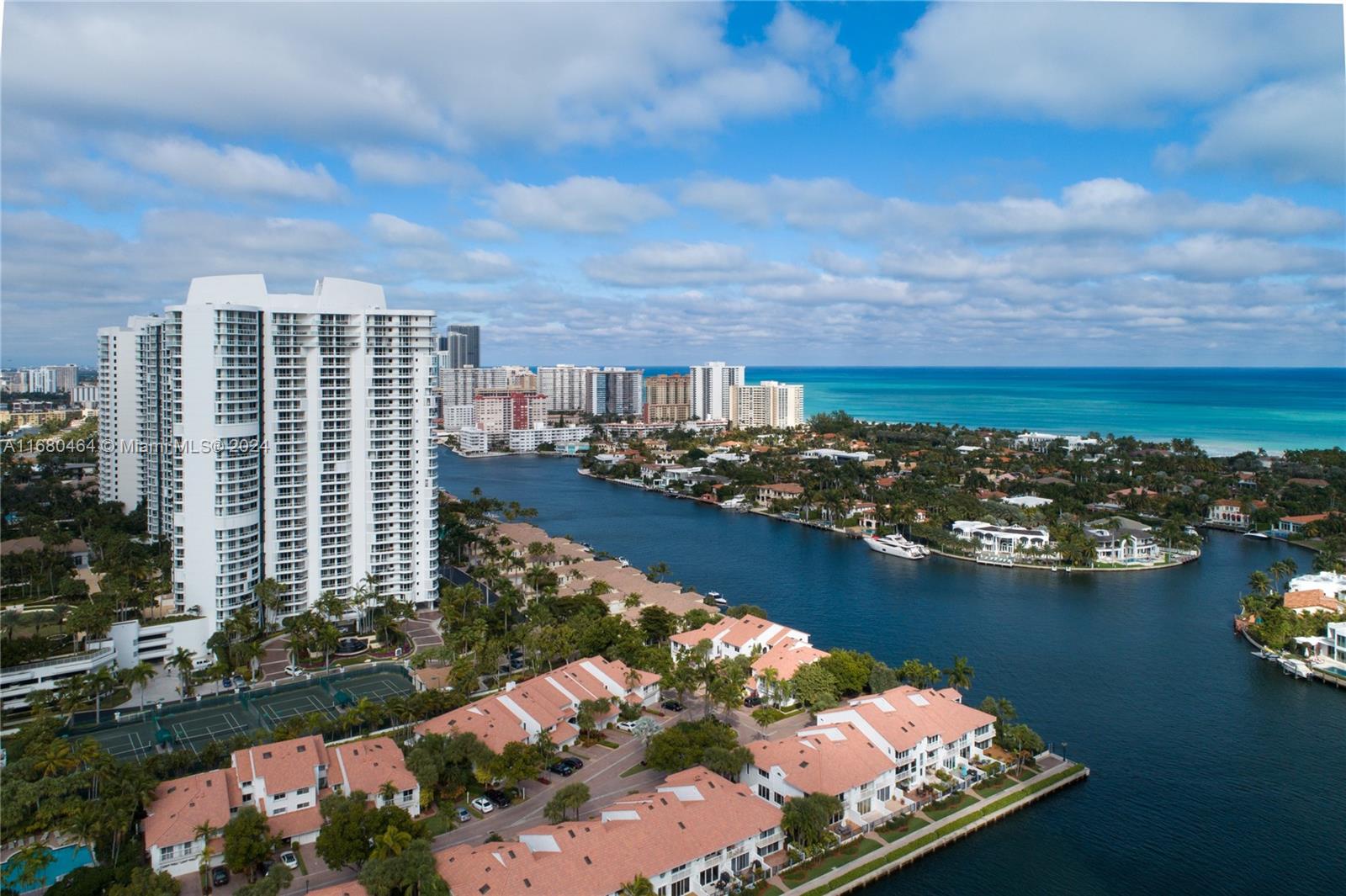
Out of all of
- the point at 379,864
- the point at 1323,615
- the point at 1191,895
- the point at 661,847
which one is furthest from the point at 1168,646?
the point at 379,864

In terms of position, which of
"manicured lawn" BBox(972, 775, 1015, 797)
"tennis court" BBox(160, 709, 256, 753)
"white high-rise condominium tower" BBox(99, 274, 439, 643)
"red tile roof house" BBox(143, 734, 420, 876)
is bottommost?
"manicured lawn" BBox(972, 775, 1015, 797)

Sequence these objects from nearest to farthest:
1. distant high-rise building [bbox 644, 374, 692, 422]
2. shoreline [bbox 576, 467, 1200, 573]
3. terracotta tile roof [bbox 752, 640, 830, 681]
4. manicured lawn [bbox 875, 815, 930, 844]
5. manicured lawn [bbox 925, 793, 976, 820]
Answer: manicured lawn [bbox 875, 815, 930, 844]
manicured lawn [bbox 925, 793, 976, 820]
terracotta tile roof [bbox 752, 640, 830, 681]
shoreline [bbox 576, 467, 1200, 573]
distant high-rise building [bbox 644, 374, 692, 422]

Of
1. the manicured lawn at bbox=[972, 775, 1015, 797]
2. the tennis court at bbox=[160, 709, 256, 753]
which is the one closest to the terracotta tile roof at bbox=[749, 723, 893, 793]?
the manicured lawn at bbox=[972, 775, 1015, 797]

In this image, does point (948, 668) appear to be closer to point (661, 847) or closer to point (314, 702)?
point (661, 847)

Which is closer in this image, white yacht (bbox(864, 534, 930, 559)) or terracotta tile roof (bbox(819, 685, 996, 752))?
terracotta tile roof (bbox(819, 685, 996, 752))

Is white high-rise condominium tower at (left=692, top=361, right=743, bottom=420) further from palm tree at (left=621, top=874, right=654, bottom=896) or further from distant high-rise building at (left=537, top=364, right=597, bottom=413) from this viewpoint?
palm tree at (left=621, top=874, right=654, bottom=896)

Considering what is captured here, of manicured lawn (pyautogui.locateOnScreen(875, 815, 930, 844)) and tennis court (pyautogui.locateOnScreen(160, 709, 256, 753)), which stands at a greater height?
tennis court (pyautogui.locateOnScreen(160, 709, 256, 753))

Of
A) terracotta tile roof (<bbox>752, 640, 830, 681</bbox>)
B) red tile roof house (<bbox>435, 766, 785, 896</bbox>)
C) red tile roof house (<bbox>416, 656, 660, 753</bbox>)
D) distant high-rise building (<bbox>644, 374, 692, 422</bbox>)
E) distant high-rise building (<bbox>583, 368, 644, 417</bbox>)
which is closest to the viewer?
red tile roof house (<bbox>435, 766, 785, 896</bbox>)
